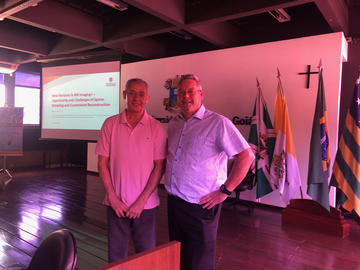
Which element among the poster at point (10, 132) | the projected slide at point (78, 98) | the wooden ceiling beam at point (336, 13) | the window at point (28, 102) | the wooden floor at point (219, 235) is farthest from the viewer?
the window at point (28, 102)

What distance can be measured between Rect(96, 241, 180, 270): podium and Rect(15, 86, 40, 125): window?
8430 mm

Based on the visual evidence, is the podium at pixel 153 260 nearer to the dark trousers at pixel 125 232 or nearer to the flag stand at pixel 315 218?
the dark trousers at pixel 125 232

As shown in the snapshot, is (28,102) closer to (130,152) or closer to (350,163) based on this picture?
(130,152)

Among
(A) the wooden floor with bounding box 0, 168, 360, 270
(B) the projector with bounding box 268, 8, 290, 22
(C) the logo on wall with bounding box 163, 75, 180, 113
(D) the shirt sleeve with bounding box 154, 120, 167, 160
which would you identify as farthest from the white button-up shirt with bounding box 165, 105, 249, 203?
(C) the logo on wall with bounding box 163, 75, 180, 113

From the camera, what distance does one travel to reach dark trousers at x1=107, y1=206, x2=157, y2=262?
168 cm

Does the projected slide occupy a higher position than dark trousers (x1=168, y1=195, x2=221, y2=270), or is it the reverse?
the projected slide

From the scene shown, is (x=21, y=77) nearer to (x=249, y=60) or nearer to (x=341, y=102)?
(x=249, y=60)

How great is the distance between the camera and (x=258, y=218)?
411 centimetres

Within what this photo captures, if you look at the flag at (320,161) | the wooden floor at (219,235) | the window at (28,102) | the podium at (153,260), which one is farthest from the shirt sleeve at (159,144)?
the window at (28,102)

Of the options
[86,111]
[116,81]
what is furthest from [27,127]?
[116,81]

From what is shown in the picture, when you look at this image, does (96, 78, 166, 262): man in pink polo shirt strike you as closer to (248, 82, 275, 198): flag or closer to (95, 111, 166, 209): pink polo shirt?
(95, 111, 166, 209): pink polo shirt

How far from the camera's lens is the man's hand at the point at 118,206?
164cm

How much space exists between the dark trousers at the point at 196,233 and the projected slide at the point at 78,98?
3.40 meters

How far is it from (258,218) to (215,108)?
6.74ft
